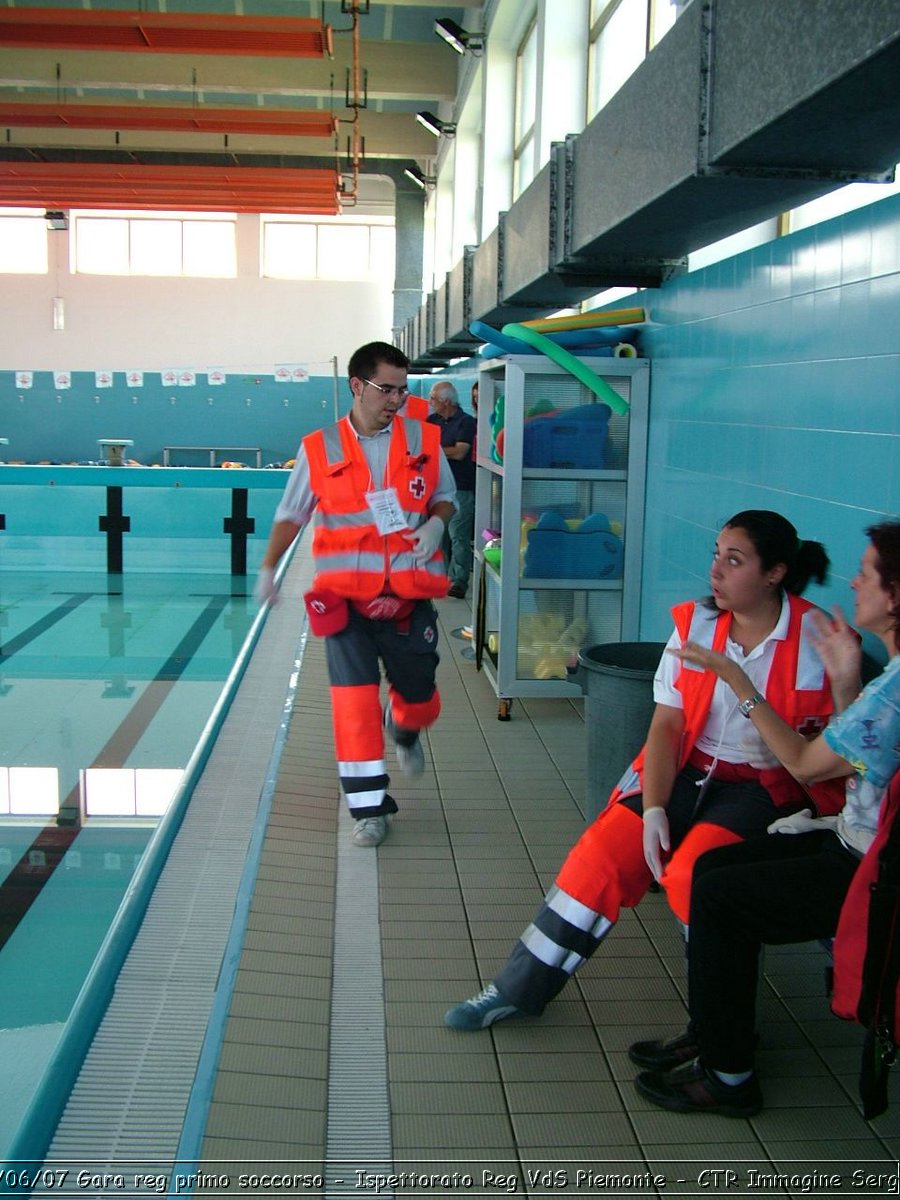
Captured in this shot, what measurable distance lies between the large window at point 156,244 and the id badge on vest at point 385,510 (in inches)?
759

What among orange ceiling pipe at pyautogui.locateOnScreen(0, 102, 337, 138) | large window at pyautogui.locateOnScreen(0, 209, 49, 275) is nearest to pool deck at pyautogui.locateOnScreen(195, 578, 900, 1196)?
orange ceiling pipe at pyautogui.locateOnScreen(0, 102, 337, 138)

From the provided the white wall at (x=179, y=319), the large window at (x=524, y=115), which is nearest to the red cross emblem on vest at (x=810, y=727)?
the large window at (x=524, y=115)

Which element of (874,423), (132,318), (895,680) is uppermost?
(132,318)

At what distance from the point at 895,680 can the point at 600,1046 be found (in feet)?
3.76

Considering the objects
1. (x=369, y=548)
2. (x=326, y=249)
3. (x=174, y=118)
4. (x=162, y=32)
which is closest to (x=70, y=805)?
(x=369, y=548)

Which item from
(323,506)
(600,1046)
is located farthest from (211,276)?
(600,1046)

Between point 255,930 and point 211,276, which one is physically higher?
point 211,276

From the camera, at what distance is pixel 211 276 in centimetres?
2172

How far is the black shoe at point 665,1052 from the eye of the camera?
2527mm

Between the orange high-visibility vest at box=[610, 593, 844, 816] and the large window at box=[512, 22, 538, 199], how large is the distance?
23.9 feet

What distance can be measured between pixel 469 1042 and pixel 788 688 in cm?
110

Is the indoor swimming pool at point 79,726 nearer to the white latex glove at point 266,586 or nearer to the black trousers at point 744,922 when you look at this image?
the white latex glove at point 266,586

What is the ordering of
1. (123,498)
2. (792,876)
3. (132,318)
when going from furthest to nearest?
(132,318) < (123,498) < (792,876)

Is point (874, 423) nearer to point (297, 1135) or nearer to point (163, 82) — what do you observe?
point (297, 1135)
